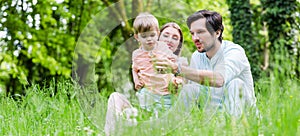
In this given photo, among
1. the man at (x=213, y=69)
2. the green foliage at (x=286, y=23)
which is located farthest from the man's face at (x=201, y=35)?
the green foliage at (x=286, y=23)

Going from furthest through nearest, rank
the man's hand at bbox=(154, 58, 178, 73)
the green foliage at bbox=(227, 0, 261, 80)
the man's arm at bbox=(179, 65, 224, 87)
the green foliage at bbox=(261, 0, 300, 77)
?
the green foliage at bbox=(227, 0, 261, 80) → the green foliage at bbox=(261, 0, 300, 77) → the man's arm at bbox=(179, 65, 224, 87) → the man's hand at bbox=(154, 58, 178, 73)

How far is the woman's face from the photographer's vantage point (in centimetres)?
280

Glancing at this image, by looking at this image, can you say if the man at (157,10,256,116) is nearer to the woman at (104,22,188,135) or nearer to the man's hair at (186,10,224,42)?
the man's hair at (186,10,224,42)

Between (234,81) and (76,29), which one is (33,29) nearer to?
(76,29)

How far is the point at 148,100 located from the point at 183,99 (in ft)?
0.62

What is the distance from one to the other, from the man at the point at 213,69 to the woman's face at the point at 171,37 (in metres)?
0.11

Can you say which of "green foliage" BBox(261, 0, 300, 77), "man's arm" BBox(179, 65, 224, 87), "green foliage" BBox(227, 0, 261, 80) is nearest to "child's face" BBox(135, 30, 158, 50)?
"man's arm" BBox(179, 65, 224, 87)

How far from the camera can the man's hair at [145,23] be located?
9.33 ft

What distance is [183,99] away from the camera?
2885 millimetres

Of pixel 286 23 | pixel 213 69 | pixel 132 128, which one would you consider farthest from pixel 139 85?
pixel 286 23

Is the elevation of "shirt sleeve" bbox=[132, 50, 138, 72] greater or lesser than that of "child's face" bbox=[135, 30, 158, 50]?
lesser

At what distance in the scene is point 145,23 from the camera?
287 centimetres

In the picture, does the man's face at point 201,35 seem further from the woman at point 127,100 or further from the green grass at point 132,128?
the green grass at point 132,128

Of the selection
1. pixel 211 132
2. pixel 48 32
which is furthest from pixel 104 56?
pixel 48 32
